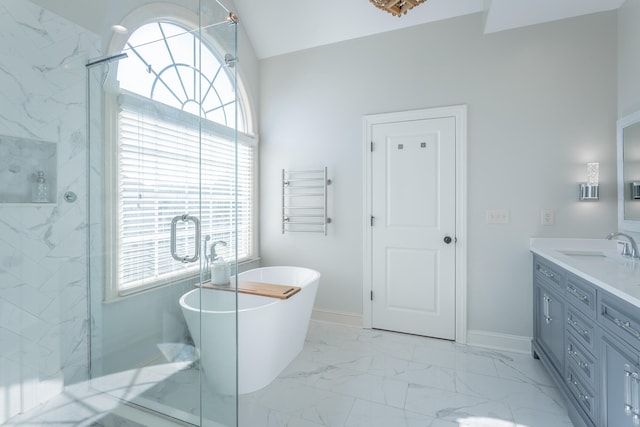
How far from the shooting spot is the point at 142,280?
5.96 feet

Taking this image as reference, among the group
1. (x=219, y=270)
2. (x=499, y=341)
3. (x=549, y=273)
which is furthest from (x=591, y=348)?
(x=219, y=270)

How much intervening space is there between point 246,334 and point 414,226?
1.76 metres

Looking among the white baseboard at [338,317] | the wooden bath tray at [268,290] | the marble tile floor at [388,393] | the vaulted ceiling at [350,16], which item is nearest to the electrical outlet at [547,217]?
the marble tile floor at [388,393]

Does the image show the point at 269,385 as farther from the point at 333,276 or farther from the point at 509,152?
the point at 509,152

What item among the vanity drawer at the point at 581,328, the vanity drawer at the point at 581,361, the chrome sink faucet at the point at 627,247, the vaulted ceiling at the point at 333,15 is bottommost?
the vanity drawer at the point at 581,361

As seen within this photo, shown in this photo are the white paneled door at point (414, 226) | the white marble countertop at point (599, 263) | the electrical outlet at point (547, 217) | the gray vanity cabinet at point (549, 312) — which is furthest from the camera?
the white paneled door at point (414, 226)

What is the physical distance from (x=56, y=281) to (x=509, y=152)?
328 cm

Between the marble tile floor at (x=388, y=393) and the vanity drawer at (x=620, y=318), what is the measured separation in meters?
0.79

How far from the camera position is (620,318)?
1298 mm

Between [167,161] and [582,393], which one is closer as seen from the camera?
[582,393]

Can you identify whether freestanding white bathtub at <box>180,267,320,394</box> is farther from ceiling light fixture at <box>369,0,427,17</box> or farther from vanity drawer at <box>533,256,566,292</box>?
ceiling light fixture at <box>369,0,427,17</box>

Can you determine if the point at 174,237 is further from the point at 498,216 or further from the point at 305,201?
the point at 498,216

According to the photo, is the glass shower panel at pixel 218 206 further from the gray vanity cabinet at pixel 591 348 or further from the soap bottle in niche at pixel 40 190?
the gray vanity cabinet at pixel 591 348

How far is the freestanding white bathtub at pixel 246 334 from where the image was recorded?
1.81 meters
